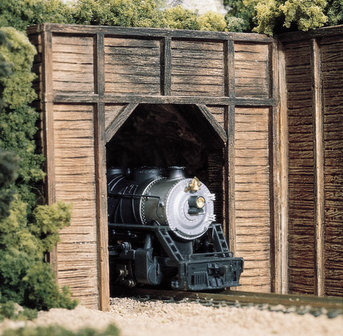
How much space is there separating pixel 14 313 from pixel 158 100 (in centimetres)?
574

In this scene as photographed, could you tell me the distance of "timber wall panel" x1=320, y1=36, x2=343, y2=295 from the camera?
1975 centimetres

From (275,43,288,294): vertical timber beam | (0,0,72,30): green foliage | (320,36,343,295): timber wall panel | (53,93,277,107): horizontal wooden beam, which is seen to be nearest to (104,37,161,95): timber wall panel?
(53,93,277,107): horizontal wooden beam

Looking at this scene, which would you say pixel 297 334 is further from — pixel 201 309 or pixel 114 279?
pixel 114 279

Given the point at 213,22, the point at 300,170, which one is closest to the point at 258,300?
the point at 300,170

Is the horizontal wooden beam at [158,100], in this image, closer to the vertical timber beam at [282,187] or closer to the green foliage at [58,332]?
the vertical timber beam at [282,187]

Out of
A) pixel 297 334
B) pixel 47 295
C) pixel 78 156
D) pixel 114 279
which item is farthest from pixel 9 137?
pixel 297 334

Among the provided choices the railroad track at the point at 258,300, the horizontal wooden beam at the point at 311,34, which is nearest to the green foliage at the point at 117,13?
the horizontal wooden beam at the point at 311,34

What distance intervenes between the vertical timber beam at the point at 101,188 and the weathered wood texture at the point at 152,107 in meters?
0.02

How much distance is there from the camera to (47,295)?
16.8 metres

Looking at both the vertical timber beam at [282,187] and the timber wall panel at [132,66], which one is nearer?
the timber wall panel at [132,66]

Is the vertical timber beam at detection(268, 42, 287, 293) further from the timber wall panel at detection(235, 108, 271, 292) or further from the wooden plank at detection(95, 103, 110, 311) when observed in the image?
the wooden plank at detection(95, 103, 110, 311)

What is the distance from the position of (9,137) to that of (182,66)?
4.24 metres

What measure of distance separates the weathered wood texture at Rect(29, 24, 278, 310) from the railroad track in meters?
1.70

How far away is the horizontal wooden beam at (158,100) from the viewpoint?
18.1m
